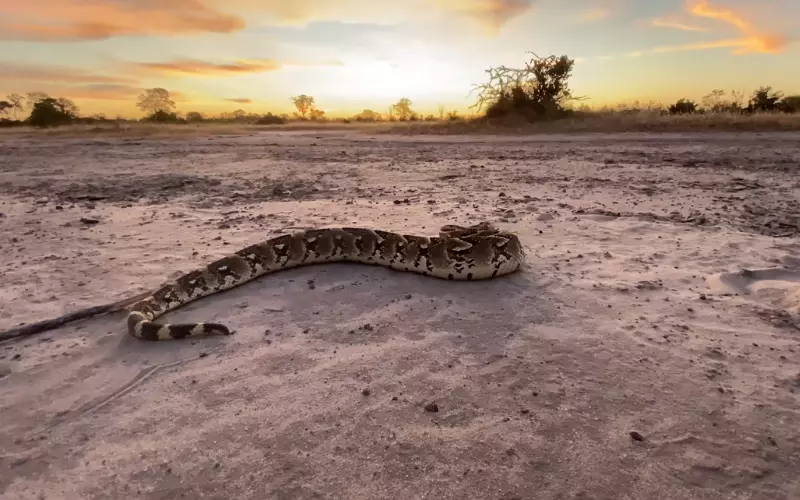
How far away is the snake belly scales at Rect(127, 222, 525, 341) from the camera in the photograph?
573cm

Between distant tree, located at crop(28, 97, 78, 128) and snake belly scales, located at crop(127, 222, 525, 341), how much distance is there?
107 feet

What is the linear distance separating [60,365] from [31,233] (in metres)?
4.72

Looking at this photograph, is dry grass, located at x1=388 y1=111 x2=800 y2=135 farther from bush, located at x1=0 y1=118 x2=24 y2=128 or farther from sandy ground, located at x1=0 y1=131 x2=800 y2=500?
bush, located at x1=0 y1=118 x2=24 y2=128

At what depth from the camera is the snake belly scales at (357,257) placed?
5.73 m

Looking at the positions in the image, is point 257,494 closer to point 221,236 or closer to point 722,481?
point 722,481

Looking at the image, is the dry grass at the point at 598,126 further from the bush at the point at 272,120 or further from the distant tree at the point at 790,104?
the bush at the point at 272,120

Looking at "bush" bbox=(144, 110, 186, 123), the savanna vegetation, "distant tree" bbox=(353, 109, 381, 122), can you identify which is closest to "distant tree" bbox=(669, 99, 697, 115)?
the savanna vegetation

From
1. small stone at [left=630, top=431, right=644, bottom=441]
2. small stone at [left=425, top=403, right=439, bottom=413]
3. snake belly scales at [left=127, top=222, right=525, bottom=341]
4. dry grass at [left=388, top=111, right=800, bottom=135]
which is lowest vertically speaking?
small stone at [left=630, top=431, right=644, bottom=441]

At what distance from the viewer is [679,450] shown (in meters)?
3.21

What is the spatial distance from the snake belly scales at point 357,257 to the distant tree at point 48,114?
32488mm

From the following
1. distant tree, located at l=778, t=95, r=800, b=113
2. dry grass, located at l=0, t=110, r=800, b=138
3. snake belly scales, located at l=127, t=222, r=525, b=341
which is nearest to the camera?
snake belly scales, located at l=127, t=222, r=525, b=341

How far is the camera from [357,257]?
668 cm

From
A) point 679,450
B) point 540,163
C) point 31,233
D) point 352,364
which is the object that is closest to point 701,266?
point 679,450

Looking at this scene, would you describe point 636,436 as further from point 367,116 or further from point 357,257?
point 367,116
